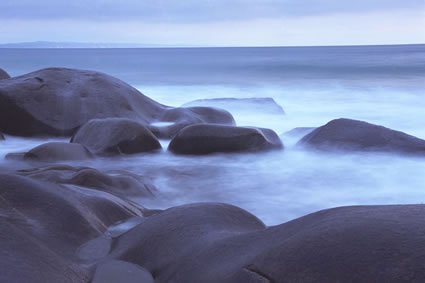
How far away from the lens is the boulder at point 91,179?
12.0 ft

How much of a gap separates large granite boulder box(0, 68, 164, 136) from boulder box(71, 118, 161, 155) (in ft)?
3.51

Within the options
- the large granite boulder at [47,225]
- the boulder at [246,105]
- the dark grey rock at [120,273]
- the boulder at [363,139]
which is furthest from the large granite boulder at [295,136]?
the dark grey rock at [120,273]

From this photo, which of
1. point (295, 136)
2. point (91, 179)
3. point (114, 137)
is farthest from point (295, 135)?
point (91, 179)

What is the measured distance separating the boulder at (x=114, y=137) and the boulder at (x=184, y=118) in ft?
3.59

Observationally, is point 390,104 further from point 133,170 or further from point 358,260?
point 358,260

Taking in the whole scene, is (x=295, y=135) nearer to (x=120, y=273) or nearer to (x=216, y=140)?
(x=216, y=140)

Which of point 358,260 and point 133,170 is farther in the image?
point 133,170

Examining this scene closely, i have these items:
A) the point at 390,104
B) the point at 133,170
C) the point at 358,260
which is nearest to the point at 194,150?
the point at 133,170

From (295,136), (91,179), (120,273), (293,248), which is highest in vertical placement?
(293,248)

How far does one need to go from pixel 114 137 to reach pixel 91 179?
7.66ft

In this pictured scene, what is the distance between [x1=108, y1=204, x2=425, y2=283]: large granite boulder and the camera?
151 cm

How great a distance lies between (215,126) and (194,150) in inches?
16.1

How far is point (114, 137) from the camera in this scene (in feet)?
20.1

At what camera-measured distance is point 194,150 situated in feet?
20.6
